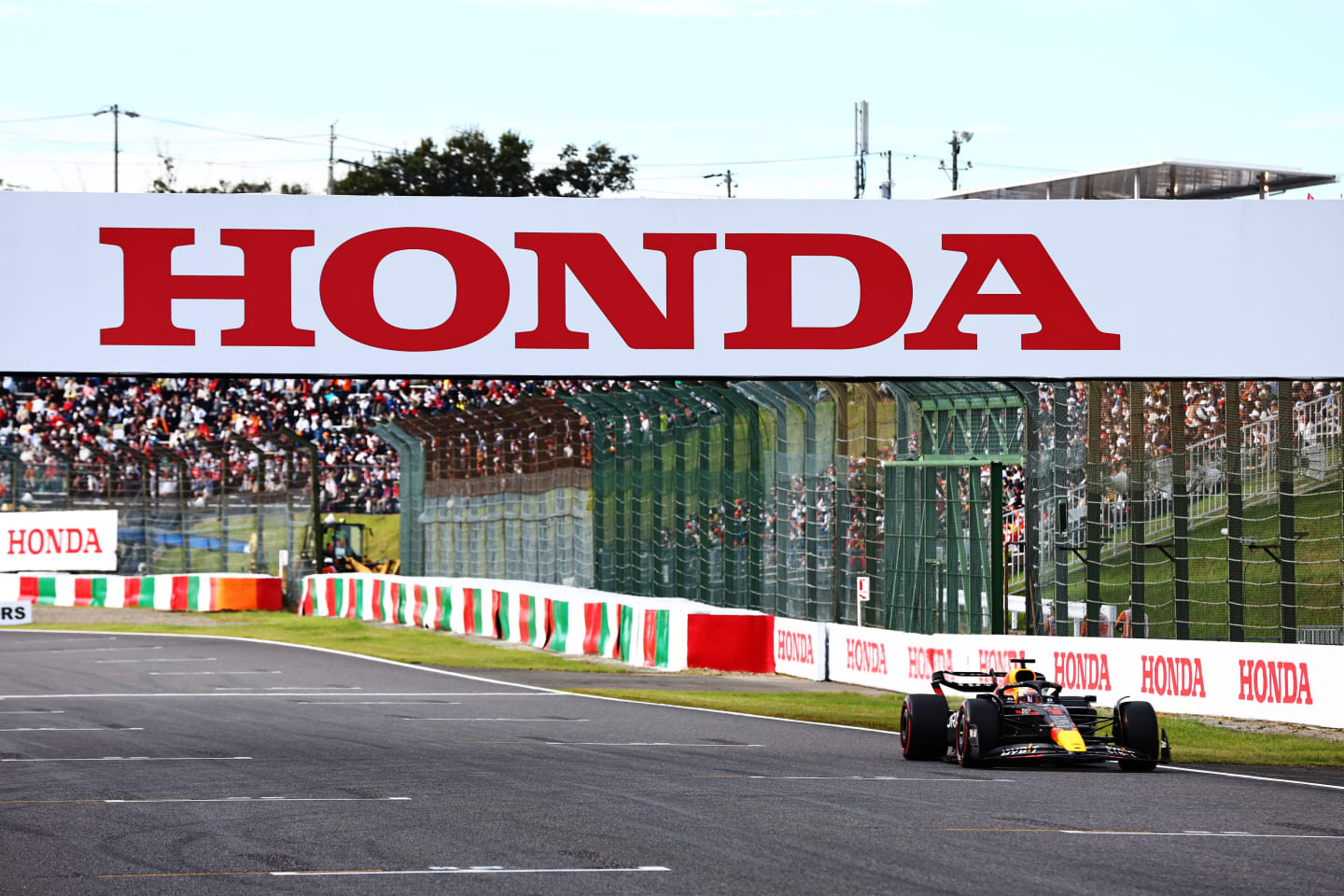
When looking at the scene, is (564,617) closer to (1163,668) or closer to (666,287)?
(1163,668)

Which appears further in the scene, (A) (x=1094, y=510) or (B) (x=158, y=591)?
(B) (x=158, y=591)

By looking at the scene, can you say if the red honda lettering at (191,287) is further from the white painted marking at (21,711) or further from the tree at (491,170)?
the tree at (491,170)

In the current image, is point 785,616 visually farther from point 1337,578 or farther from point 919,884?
point 919,884

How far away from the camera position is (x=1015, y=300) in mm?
12570

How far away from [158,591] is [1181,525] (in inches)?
914

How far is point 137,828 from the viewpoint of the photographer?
28.8ft

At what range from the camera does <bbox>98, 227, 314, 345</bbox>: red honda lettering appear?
12180 millimetres

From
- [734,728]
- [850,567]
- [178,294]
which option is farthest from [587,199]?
[850,567]

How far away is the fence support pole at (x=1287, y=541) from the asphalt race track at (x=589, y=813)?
13.5ft

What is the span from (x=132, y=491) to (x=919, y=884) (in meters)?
Result: 29.4

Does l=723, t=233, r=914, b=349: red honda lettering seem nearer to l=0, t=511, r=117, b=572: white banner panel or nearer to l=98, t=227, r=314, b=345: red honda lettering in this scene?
l=98, t=227, r=314, b=345: red honda lettering

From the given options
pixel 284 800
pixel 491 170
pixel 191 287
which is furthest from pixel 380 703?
pixel 491 170

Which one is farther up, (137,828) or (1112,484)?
(1112,484)

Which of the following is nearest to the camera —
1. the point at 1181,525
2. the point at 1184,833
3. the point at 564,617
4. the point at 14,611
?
the point at 1184,833
